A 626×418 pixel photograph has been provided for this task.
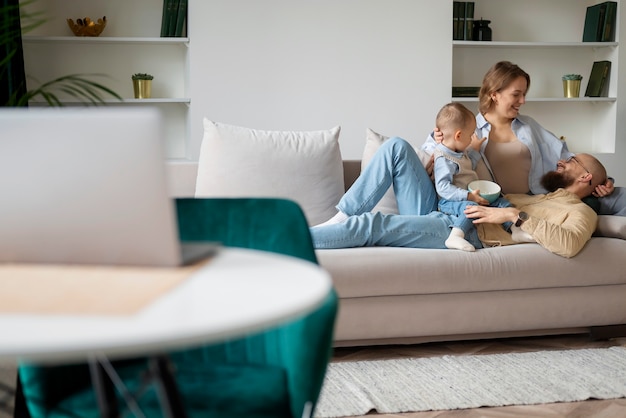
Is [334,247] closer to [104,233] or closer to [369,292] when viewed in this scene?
[369,292]

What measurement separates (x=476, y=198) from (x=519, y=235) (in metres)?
0.23

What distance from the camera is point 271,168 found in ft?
11.3

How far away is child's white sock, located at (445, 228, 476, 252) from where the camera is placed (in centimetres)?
309

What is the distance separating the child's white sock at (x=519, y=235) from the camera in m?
3.24

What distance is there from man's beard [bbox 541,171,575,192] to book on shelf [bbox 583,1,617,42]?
2.36 metres

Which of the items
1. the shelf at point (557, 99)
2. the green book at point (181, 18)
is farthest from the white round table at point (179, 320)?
the shelf at point (557, 99)

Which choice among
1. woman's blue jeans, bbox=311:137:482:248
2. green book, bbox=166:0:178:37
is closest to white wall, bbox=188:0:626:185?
green book, bbox=166:0:178:37

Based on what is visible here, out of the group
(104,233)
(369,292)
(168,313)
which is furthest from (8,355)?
(369,292)

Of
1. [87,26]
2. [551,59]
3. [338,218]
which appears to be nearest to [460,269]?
[338,218]

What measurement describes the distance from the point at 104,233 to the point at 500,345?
8.00ft

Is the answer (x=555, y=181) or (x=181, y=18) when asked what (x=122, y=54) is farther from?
(x=555, y=181)

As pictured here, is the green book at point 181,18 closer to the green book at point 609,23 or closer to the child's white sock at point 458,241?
the child's white sock at point 458,241

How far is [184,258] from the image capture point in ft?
3.81

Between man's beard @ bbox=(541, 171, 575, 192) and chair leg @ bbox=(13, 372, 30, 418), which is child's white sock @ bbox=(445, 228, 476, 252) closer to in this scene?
man's beard @ bbox=(541, 171, 575, 192)
